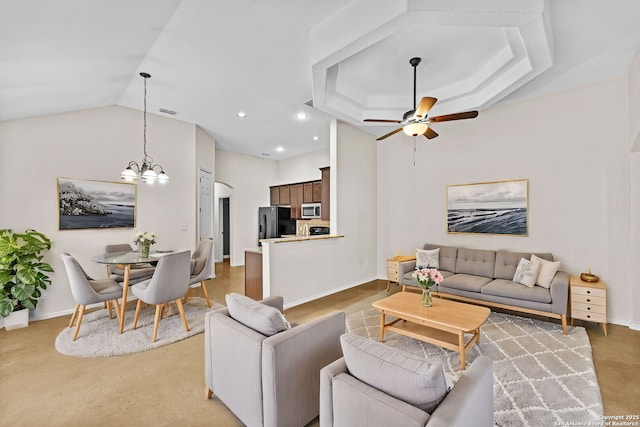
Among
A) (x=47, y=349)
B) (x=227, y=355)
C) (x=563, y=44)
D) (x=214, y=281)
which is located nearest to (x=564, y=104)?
(x=563, y=44)

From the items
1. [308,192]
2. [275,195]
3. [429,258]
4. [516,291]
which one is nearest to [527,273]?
[516,291]

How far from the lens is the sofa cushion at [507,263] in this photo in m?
3.92

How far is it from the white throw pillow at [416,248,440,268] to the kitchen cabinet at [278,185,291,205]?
3.97 meters

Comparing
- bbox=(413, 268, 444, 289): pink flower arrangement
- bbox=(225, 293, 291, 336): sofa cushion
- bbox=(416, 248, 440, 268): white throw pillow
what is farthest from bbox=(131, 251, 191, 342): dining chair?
bbox=(416, 248, 440, 268): white throw pillow

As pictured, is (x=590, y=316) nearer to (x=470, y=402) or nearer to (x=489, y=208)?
(x=489, y=208)

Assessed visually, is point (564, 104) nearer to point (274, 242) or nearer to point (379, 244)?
point (379, 244)

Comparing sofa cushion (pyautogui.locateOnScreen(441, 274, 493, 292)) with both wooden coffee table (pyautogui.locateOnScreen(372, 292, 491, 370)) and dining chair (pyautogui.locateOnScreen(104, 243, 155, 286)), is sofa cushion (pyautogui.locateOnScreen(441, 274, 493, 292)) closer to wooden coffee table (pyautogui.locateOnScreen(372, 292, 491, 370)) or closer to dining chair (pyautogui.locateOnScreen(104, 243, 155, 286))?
wooden coffee table (pyautogui.locateOnScreen(372, 292, 491, 370))

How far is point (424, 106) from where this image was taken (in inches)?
110

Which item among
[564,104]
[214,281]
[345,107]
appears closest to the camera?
[564,104]

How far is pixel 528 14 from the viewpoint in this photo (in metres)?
2.08

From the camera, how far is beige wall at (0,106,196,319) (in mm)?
3588

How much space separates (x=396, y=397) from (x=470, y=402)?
12.8 inches

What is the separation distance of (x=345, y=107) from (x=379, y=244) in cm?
301

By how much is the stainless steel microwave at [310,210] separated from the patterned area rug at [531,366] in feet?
11.0
